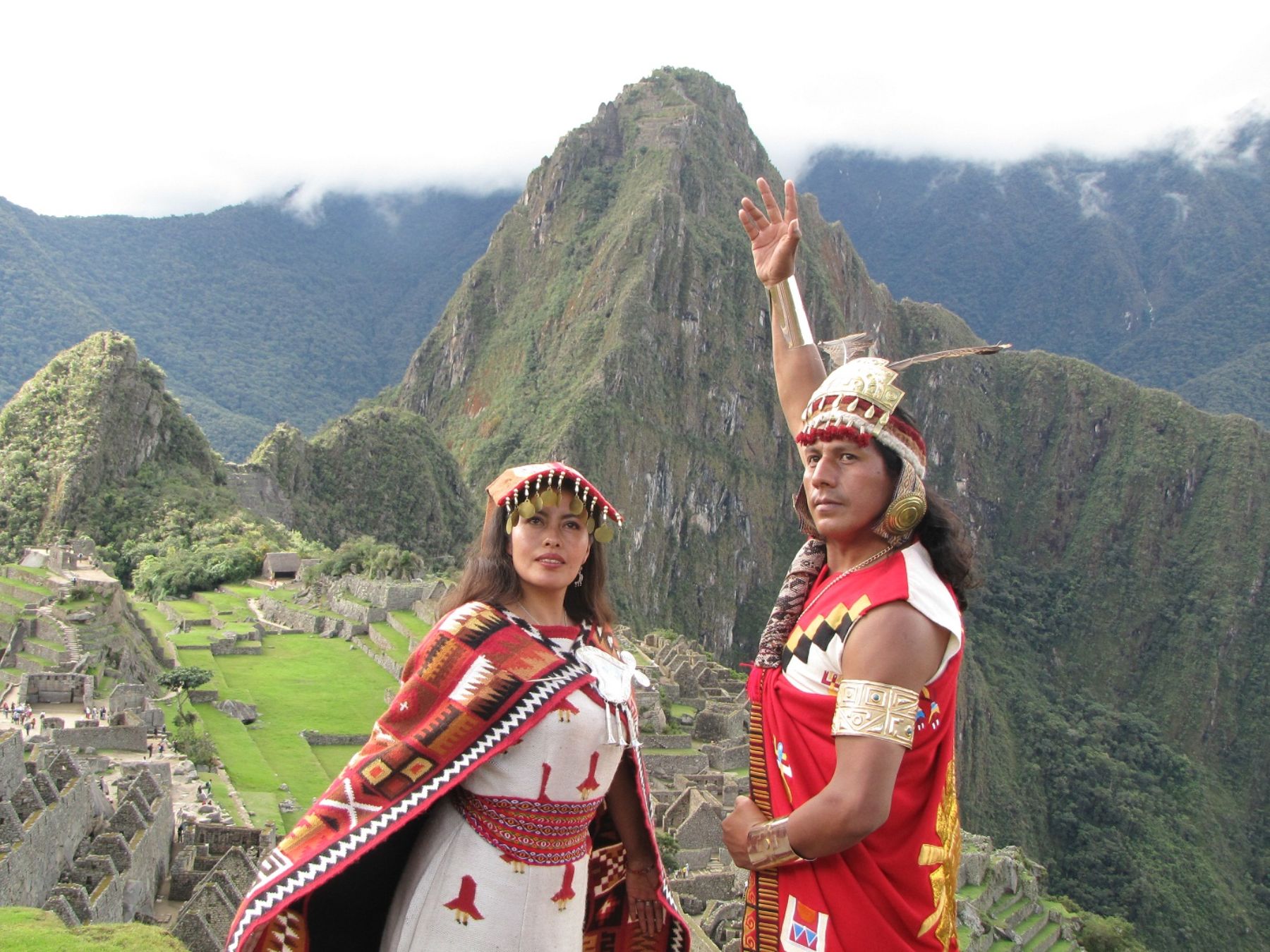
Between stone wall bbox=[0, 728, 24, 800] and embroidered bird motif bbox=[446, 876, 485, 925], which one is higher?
embroidered bird motif bbox=[446, 876, 485, 925]

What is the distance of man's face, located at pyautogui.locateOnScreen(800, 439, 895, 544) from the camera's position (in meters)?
3.55

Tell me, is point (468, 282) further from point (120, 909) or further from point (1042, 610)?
point (120, 909)

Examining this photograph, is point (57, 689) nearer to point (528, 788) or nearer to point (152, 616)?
point (152, 616)

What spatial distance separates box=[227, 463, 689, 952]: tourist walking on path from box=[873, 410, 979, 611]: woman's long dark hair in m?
0.94

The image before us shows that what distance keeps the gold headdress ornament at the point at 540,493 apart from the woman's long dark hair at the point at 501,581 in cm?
6

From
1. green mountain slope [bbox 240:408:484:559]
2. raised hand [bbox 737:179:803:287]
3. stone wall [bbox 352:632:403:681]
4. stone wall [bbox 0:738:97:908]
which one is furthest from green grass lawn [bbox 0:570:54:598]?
green mountain slope [bbox 240:408:484:559]

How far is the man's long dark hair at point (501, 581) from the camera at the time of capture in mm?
3867

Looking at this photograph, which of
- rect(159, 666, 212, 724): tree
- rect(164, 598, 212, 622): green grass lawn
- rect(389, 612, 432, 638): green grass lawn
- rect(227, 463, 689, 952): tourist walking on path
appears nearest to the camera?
rect(227, 463, 689, 952): tourist walking on path

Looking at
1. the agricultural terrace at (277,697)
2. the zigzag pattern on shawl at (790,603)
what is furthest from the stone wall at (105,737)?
the zigzag pattern on shawl at (790,603)

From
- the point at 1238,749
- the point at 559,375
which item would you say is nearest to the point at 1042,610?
the point at 1238,749

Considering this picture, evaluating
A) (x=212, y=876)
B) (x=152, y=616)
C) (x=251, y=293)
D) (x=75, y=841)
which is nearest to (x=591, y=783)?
(x=212, y=876)

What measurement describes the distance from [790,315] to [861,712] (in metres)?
1.74

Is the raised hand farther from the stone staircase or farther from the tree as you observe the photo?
the tree

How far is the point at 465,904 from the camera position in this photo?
3627 mm
